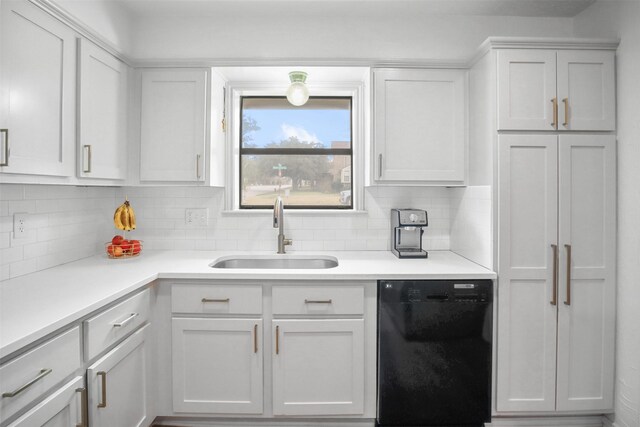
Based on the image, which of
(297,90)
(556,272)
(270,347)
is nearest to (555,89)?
(556,272)

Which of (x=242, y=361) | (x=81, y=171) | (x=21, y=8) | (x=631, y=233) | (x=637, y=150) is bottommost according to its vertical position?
(x=242, y=361)

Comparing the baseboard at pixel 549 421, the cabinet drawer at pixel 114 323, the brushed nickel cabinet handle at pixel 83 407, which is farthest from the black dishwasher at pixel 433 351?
the brushed nickel cabinet handle at pixel 83 407

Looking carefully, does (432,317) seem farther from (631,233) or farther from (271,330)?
(631,233)

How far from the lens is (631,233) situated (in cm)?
186

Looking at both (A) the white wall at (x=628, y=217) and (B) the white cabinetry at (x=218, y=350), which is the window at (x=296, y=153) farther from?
(A) the white wall at (x=628, y=217)

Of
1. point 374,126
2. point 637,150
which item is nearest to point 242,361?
point 374,126

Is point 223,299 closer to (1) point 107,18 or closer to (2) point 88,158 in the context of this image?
(2) point 88,158

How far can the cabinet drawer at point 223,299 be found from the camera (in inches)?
74.4

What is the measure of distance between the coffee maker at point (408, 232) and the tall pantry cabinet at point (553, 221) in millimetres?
503

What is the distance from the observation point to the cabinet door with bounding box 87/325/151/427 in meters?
1.40

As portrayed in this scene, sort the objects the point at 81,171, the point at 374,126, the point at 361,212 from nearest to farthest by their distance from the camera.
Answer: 1. the point at 81,171
2. the point at 374,126
3. the point at 361,212

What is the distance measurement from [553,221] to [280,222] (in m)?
1.60

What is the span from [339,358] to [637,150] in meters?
Answer: 1.88

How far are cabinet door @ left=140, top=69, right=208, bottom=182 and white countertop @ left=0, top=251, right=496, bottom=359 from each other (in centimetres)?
57
